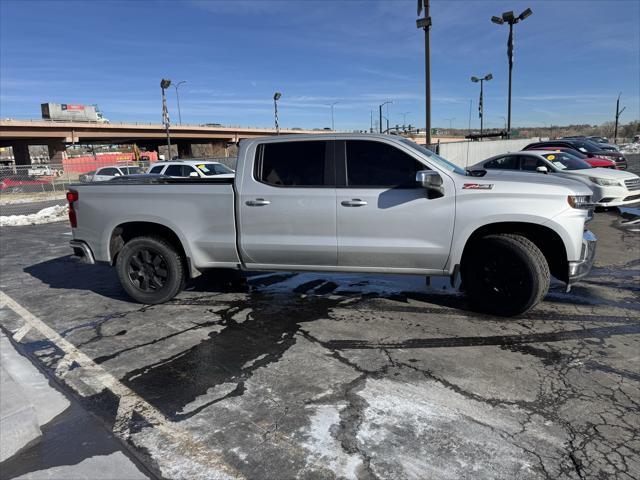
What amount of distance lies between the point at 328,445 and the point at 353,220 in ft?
Result: 8.16

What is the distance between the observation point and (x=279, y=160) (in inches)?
201

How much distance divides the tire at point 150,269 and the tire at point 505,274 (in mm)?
3303

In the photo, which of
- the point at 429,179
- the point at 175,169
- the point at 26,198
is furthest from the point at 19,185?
the point at 429,179

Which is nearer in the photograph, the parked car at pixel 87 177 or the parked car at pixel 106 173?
the parked car at pixel 106 173

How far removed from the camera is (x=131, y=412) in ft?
10.5

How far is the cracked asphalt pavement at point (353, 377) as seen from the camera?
2.66 metres

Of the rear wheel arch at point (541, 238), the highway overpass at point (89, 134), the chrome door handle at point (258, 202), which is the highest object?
the highway overpass at point (89, 134)

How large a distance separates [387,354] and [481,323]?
4.07 ft

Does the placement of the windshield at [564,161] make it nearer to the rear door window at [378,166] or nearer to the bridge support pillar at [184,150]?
the rear door window at [378,166]

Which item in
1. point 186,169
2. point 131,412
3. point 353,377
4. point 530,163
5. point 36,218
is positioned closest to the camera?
point 131,412

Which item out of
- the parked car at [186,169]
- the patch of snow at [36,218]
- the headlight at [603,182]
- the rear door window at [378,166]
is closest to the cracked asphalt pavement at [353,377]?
the rear door window at [378,166]

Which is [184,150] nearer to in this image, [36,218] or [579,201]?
[36,218]

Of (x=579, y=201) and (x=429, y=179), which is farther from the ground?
(x=429, y=179)

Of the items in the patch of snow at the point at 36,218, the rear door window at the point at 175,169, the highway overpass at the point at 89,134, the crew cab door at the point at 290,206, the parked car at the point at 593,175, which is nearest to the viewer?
the crew cab door at the point at 290,206
